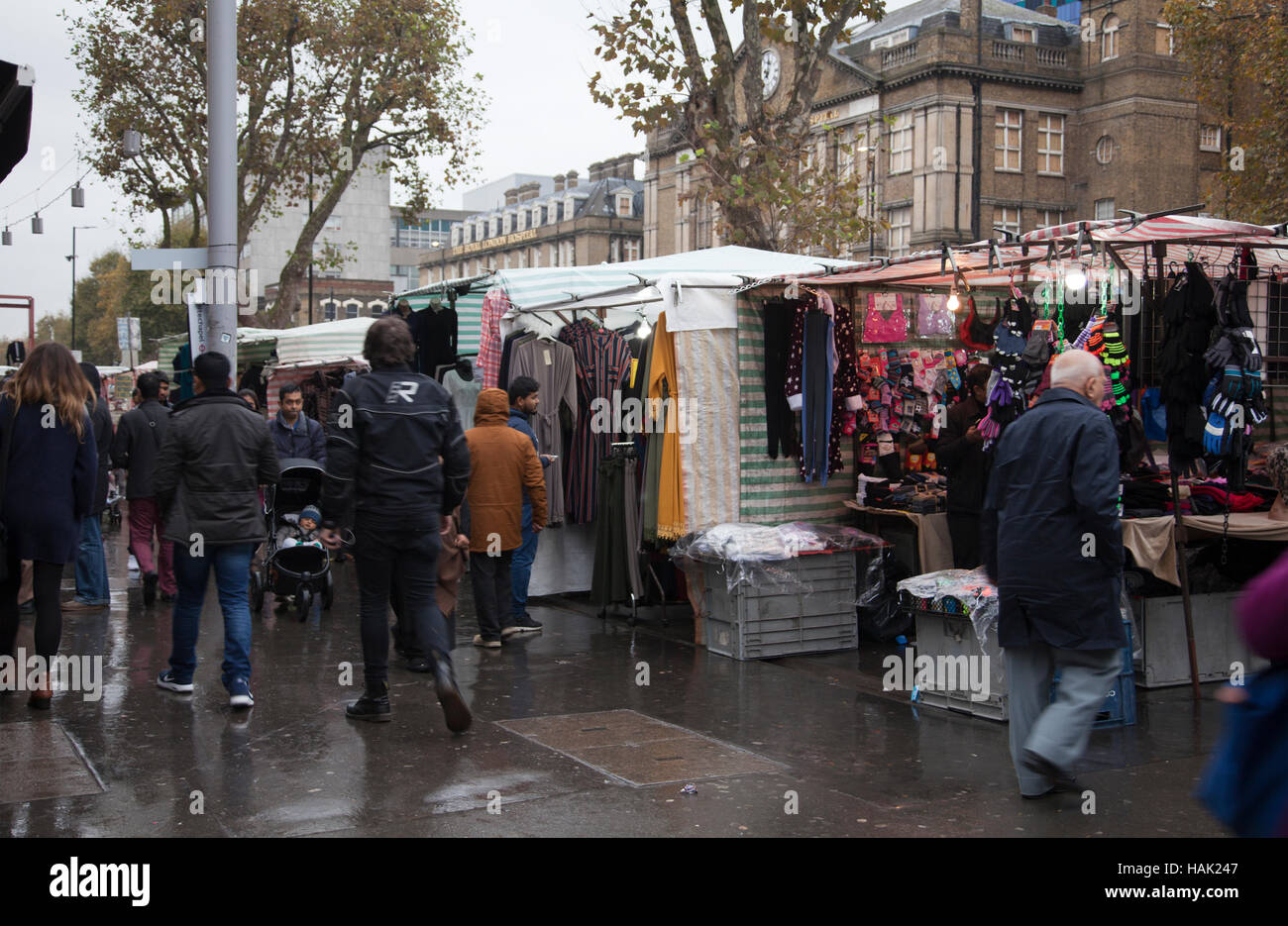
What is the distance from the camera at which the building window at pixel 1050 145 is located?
48.6 meters

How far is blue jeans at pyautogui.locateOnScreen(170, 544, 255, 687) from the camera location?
7328mm

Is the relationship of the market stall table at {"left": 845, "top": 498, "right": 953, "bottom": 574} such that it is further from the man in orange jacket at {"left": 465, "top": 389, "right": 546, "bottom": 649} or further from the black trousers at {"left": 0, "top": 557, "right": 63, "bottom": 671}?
the black trousers at {"left": 0, "top": 557, "right": 63, "bottom": 671}

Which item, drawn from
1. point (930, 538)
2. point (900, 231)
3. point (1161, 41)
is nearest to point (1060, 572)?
point (930, 538)

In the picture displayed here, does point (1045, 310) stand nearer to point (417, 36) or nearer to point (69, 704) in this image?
point (69, 704)

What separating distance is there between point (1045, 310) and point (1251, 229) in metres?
1.45

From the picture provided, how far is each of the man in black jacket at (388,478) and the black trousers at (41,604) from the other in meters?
1.72

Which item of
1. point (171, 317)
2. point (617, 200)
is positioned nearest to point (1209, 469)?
point (171, 317)

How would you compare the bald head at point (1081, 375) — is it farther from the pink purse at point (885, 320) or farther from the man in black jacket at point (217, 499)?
the man in black jacket at point (217, 499)

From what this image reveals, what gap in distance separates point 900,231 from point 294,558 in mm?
41179

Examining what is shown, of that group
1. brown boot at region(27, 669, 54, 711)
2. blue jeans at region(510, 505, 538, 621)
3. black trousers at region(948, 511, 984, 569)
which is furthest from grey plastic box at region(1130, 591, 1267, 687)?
brown boot at region(27, 669, 54, 711)

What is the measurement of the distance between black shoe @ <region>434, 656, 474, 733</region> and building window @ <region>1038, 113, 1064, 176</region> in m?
46.6

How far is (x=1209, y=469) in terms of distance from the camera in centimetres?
812

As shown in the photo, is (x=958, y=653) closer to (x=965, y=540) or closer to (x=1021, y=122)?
(x=965, y=540)

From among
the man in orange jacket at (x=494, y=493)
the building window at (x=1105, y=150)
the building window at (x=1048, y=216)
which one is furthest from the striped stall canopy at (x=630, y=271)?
the building window at (x=1105, y=150)
